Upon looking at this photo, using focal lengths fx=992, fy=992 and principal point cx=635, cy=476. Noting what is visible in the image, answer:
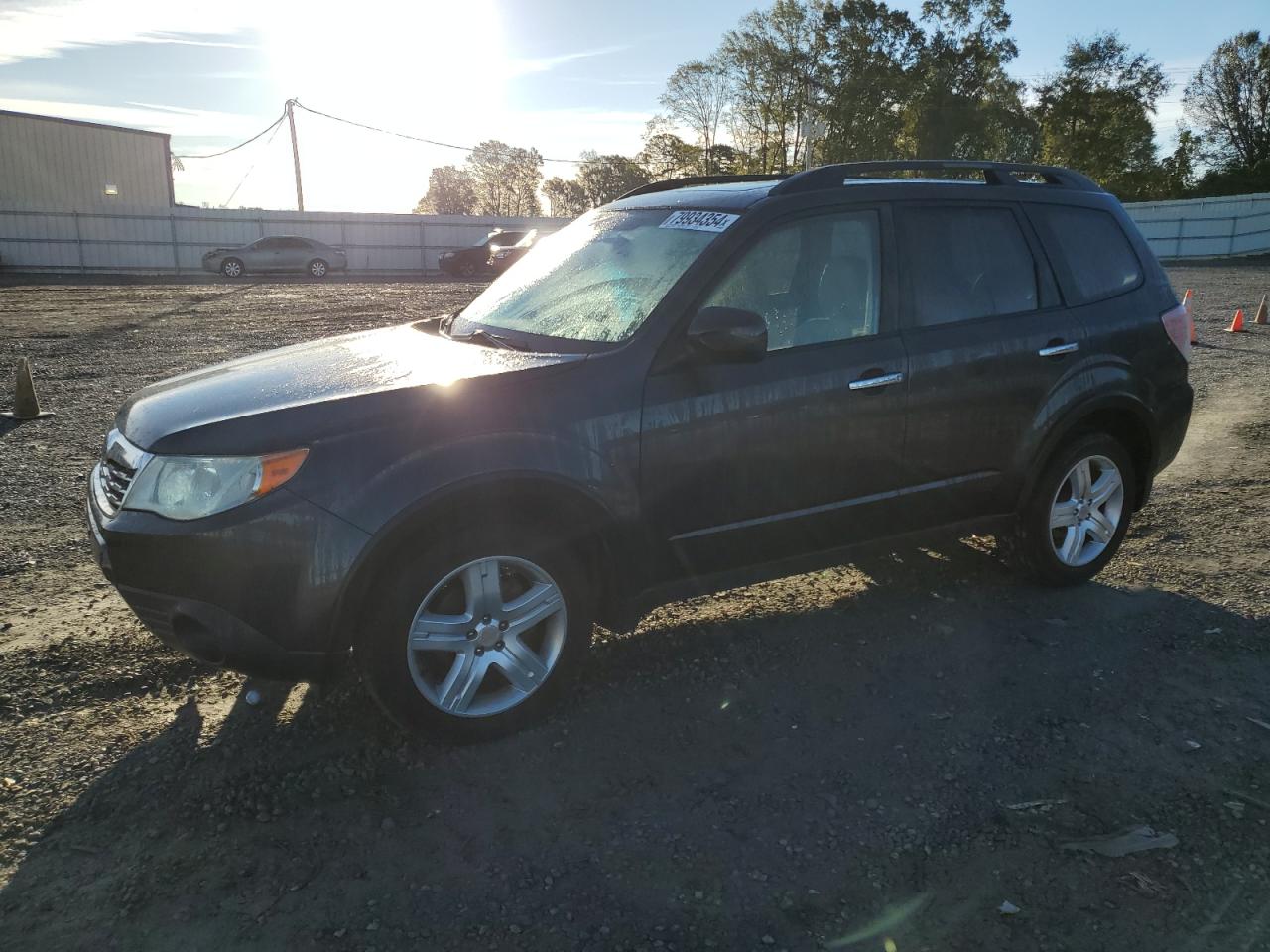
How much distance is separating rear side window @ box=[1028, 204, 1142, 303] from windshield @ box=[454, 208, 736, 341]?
1.80 m

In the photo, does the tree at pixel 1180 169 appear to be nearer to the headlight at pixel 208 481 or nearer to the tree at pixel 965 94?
the tree at pixel 965 94

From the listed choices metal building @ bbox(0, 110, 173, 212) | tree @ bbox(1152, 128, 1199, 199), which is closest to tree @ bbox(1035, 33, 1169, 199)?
tree @ bbox(1152, 128, 1199, 199)

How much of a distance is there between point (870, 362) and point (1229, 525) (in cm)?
317

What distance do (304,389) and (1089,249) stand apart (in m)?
3.72

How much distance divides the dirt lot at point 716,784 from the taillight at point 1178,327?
115 cm

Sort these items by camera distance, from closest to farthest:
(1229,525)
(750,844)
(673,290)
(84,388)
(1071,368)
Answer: (750,844) → (673,290) → (1071,368) → (1229,525) → (84,388)

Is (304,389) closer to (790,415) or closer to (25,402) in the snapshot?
(790,415)

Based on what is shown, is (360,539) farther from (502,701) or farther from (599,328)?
(599,328)

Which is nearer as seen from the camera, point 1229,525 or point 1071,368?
point 1071,368

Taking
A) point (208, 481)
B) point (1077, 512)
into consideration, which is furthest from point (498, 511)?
point (1077, 512)

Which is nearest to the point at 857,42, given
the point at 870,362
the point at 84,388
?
the point at 84,388

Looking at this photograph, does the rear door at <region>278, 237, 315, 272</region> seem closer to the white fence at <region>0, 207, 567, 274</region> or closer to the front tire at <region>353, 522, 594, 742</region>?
the white fence at <region>0, 207, 567, 274</region>

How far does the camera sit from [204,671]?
396 cm

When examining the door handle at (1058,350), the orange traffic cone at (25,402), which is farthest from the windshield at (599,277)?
the orange traffic cone at (25,402)
